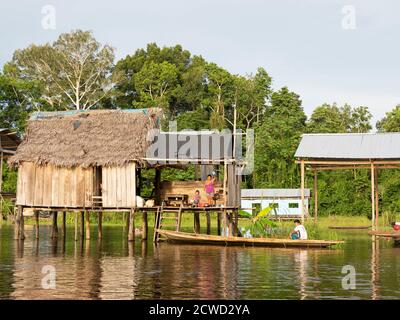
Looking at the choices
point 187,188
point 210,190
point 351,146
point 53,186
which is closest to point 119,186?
point 187,188

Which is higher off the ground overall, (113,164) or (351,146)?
(351,146)

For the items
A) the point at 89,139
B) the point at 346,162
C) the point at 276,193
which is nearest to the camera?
the point at 89,139

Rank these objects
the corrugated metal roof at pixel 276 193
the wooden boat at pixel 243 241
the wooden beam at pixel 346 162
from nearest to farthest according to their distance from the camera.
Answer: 1. the wooden boat at pixel 243 241
2. the wooden beam at pixel 346 162
3. the corrugated metal roof at pixel 276 193

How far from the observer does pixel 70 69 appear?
57.6 metres

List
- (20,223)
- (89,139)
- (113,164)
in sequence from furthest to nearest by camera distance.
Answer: (20,223), (89,139), (113,164)

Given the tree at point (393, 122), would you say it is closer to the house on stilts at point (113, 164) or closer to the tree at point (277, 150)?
the tree at point (277, 150)

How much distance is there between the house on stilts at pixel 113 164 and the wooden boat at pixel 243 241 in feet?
3.39

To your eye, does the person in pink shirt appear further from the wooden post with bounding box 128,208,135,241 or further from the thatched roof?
the wooden post with bounding box 128,208,135,241

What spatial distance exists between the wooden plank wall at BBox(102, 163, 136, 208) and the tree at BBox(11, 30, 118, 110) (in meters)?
26.6

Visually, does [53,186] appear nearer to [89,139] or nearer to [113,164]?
[89,139]

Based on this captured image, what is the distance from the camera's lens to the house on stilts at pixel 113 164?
3022cm

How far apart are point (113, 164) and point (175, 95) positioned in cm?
2941

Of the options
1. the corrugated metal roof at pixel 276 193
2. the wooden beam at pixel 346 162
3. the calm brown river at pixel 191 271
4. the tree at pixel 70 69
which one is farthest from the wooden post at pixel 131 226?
the tree at pixel 70 69
